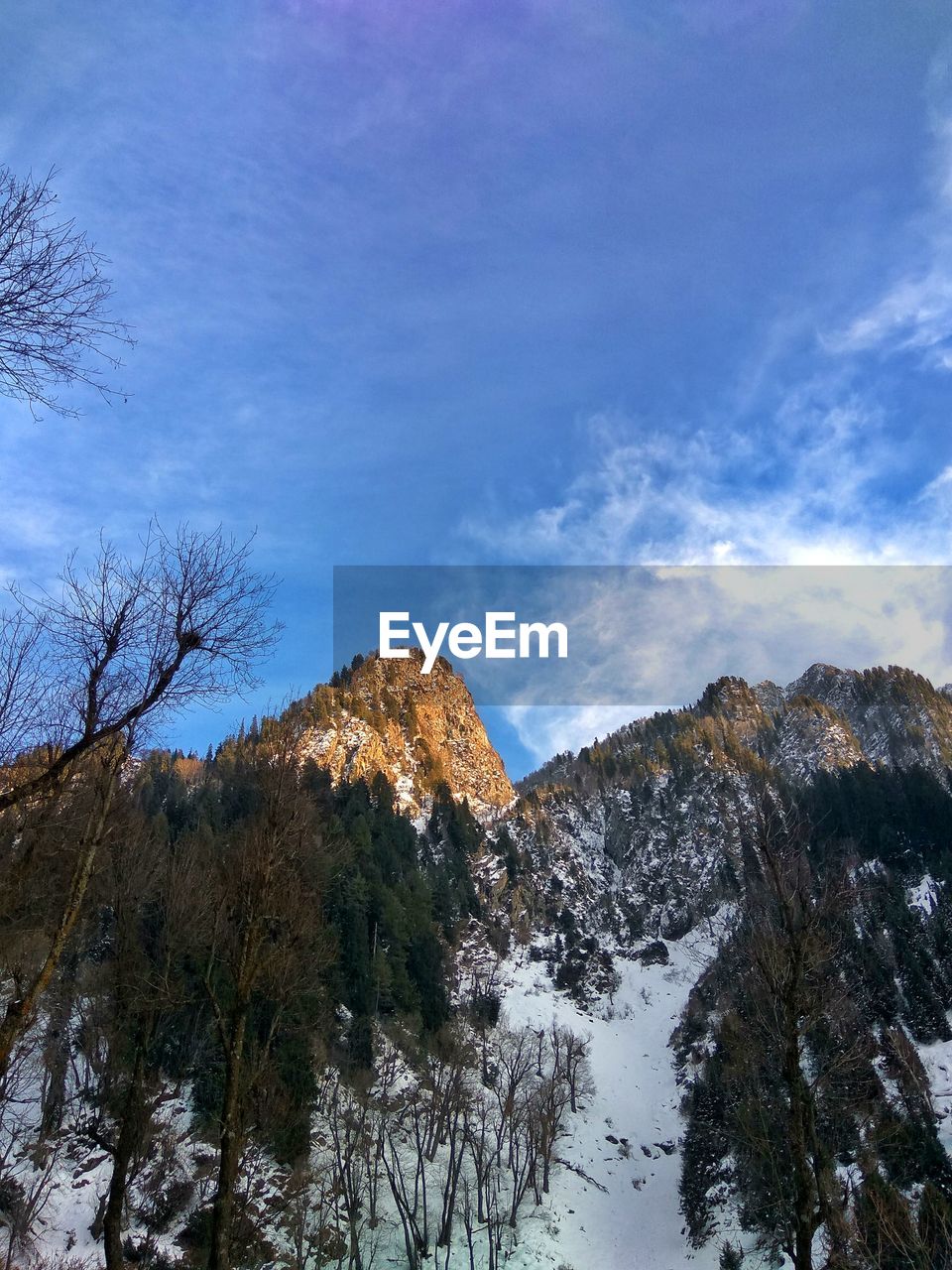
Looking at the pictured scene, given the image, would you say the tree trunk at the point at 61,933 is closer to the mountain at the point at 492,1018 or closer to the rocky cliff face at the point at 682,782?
the mountain at the point at 492,1018

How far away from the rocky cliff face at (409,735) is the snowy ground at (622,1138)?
115 feet

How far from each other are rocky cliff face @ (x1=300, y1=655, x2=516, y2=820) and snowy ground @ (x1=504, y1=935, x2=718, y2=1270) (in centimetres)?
3517

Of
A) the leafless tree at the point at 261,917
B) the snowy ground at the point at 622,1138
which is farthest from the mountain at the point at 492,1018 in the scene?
the snowy ground at the point at 622,1138

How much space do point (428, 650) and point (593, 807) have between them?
316 ft

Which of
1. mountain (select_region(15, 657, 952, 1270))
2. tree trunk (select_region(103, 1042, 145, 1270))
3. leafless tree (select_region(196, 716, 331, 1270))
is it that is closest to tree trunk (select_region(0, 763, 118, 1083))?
mountain (select_region(15, 657, 952, 1270))

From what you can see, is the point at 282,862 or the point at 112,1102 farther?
the point at 112,1102

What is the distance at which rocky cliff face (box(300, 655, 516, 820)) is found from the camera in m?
101

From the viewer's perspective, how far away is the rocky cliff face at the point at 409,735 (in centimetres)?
10081

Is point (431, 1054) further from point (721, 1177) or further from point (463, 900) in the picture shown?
point (463, 900)

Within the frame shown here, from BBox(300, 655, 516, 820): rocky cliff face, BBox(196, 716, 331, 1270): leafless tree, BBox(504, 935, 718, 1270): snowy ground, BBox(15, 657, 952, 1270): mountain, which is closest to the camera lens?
BBox(196, 716, 331, 1270): leafless tree

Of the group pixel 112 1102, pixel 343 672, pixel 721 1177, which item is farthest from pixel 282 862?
pixel 343 672

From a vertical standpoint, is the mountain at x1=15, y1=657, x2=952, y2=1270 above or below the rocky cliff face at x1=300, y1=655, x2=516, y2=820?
below

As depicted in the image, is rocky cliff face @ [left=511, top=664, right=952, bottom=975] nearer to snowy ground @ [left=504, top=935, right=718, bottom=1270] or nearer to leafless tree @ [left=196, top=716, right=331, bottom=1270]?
snowy ground @ [left=504, top=935, right=718, bottom=1270]

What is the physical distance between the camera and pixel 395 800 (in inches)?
3775
